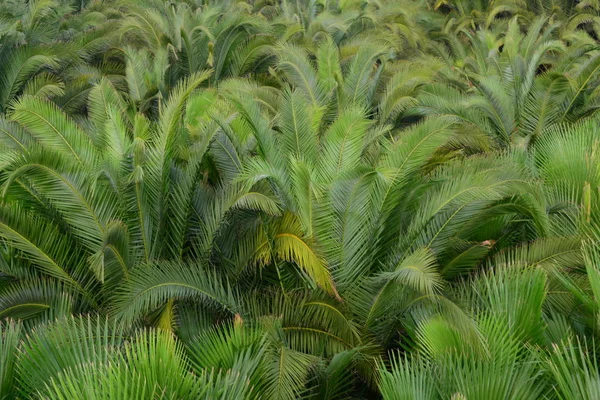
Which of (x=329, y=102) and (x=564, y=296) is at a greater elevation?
(x=329, y=102)

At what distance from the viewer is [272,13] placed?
14891 millimetres

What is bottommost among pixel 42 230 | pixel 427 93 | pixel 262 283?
pixel 262 283

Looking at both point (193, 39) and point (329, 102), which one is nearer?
point (329, 102)

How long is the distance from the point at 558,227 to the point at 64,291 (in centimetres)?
408

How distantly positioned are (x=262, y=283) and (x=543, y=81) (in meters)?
5.44

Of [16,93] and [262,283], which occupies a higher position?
[16,93]

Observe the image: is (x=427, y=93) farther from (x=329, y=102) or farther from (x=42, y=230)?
(x=42, y=230)

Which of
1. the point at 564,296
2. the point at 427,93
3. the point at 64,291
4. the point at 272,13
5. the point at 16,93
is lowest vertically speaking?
the point at 564,296

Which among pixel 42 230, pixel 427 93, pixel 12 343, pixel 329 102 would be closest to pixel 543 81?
pixel 427 93

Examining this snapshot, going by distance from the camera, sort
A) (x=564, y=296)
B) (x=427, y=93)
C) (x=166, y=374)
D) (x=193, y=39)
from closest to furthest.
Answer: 1. (x=166, y=374)
2. (x=564, y=296)
3. (x=427, y=93)
4. (x=193, y=39)

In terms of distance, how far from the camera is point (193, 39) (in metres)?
10.3

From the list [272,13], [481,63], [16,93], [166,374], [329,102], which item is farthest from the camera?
[272,13]

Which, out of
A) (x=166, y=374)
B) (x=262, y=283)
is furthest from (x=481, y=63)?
(x=166, y=374)

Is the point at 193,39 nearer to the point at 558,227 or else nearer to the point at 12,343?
the point at 558,227
